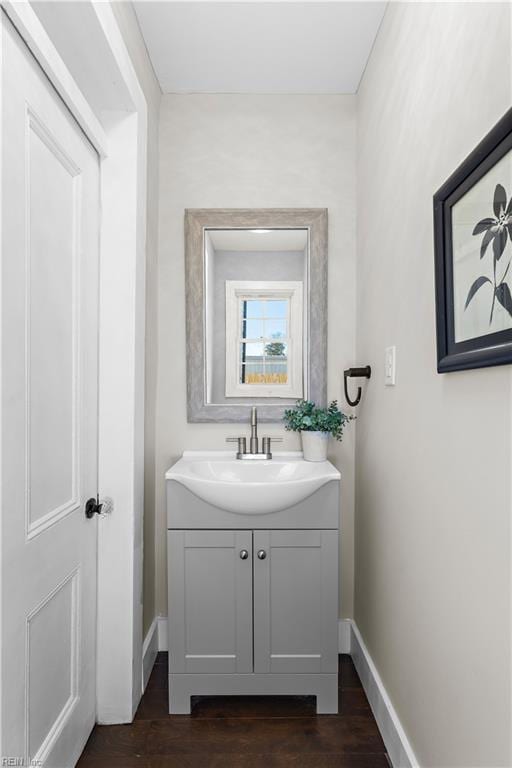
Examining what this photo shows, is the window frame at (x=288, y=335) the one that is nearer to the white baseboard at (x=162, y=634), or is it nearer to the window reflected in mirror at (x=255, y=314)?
the window reflected in mirror at (x=255, y=314)

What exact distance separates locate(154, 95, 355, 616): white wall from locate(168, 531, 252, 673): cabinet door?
1.59 ft

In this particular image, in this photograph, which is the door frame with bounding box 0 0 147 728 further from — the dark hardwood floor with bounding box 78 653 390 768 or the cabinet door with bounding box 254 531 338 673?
the cabinet door with bounding box 254 531 338 673

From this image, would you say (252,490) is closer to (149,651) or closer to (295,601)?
(295,601)

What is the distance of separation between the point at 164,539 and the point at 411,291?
5.02 feet

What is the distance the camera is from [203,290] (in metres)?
2.18

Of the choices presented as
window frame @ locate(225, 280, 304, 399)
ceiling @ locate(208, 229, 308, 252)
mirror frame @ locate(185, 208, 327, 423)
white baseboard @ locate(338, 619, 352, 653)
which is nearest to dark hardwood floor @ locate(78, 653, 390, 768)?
white baseboard @ locate(338, 619, 352, 653)

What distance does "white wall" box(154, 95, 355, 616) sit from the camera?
7.18 feet

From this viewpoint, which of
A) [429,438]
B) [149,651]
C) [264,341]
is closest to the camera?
[429,438]

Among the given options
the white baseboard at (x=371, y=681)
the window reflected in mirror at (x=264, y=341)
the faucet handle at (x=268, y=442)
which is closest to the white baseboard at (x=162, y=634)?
the white baseboard at (x=371, y=681)

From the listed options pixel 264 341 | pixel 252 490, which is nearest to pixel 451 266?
pixel 252 490

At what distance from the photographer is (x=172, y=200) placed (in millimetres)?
2191

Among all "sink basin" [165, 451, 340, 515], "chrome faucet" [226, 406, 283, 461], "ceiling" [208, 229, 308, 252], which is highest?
"ceiling" [208, 229, 308, 252]

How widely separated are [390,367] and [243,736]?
4.39ft

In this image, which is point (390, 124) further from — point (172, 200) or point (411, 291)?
point (172, 200)
